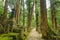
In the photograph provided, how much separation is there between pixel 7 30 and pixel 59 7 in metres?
12.1

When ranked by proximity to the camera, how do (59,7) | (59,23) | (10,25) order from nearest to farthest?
(10,25)
(59,7)
(59,23)

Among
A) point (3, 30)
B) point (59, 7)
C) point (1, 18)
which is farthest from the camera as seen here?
point (59, 7)

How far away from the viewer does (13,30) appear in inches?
496

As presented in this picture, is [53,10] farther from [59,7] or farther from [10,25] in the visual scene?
[10,25]

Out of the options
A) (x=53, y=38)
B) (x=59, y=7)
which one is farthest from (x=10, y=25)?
(x=59, y=7)

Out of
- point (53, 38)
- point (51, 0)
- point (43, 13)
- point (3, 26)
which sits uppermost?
point (51, 0)

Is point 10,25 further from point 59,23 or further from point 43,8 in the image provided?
point 59,23

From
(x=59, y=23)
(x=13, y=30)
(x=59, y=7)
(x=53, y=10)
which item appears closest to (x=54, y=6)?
(x=53, y=10)

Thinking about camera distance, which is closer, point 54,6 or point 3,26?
point 3,26

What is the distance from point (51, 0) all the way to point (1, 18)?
31.1ft

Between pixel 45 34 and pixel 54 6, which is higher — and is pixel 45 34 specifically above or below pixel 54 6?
below

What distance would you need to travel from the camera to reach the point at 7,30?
11.9 metres

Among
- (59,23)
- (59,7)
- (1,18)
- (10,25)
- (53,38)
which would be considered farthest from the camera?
(59,23)

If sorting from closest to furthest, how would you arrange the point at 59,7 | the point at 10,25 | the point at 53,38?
the point at 53,38 < the point at 10,25 < the point at 59,7
